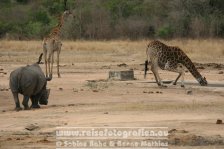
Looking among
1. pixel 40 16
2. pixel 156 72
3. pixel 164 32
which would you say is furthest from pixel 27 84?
pixel 40 16

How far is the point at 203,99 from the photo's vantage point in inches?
731

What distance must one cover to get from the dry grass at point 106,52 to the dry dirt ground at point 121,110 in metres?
8.33

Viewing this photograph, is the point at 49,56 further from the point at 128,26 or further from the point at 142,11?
the point at 142,11

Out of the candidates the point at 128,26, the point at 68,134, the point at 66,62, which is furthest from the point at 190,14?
the point at 68,134

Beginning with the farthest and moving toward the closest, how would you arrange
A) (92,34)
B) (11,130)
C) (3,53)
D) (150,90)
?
1. (92,34)
2. (3,53)
3. (150,90)
4. (11,130)

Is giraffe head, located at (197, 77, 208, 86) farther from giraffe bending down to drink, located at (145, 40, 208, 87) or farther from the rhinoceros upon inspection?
the rhinoceros

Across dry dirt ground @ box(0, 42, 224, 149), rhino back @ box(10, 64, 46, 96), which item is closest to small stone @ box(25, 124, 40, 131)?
dry dirt ground @ box(0, 42, 224, 149)

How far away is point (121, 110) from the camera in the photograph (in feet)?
53.1

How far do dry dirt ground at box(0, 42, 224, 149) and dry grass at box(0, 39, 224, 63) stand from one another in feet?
27.3

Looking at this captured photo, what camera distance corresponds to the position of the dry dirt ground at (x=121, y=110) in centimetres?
1255

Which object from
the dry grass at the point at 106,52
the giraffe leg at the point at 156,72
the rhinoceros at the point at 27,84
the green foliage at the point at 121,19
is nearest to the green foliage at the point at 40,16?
the green foliage at the point at 121,19

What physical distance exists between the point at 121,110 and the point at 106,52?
2509cm

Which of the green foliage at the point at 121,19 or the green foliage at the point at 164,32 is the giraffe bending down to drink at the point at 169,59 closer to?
the green foliage at the point at 121,19

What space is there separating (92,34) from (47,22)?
8781 millimetres
